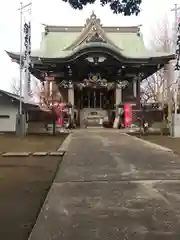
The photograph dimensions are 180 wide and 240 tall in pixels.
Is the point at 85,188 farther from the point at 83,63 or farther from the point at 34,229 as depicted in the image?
the point at 83,63

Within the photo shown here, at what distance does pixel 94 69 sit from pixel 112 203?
31.0 meters

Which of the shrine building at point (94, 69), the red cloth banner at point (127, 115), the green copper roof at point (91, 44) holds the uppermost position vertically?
the green copper roof at point (91, 44)

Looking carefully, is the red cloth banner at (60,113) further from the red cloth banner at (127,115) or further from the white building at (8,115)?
the red cloth banner at (127,115)

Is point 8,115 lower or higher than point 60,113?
lower

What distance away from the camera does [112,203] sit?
21.7 ft

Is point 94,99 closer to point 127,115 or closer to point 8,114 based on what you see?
point 127,115

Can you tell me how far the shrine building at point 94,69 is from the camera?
34812 millimetres

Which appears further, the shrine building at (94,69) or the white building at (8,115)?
the shrine building at (94,69)

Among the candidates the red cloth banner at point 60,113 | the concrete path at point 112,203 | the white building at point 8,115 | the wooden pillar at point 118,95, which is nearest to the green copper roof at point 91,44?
the wooden pillar at point 118,95

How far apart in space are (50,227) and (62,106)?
99.6ft

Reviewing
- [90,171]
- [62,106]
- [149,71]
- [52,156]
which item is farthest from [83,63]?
[90,171]

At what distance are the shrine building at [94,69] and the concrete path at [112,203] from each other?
24.2 meters

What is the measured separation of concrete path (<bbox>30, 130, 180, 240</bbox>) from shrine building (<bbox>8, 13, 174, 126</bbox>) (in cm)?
2421

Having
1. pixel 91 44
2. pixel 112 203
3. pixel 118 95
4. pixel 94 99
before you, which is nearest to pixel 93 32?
pixel 91 44
